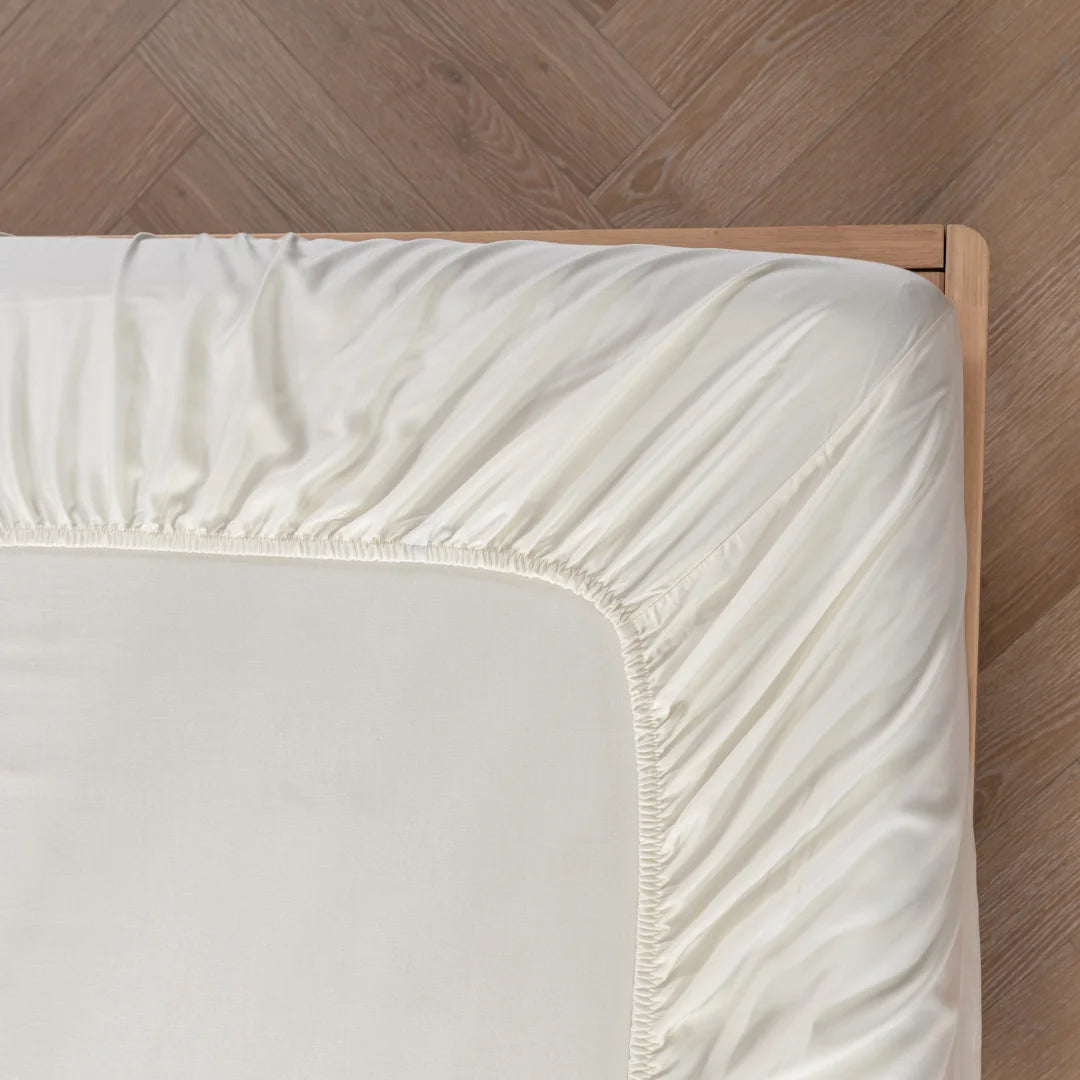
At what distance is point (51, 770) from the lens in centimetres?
71

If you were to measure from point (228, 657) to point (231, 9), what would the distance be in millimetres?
847

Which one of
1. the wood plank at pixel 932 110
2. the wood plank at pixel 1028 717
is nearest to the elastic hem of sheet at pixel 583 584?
the wood plank at pixel 1028 717

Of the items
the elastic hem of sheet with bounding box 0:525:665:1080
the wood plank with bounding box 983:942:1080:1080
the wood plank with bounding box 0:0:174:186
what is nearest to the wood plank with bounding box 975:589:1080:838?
the wood plank with bounding box 983:942:1080:1080

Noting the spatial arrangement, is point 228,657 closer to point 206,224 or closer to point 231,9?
point 206,224

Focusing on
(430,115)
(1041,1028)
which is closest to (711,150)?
(430,115)

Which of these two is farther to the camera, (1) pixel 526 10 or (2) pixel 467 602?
(1) pixel 526 10

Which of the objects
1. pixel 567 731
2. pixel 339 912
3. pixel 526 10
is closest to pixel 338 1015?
pixel 339 912

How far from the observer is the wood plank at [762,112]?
1108 millimetres

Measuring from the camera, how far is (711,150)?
1.13 metres

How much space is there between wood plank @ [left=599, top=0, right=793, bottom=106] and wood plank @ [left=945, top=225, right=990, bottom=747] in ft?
1.56

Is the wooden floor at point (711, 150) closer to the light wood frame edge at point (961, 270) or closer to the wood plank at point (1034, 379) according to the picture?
the wood plank at point (1034, 379)

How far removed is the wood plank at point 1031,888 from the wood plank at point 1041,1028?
1cm

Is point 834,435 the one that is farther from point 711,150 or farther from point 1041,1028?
point 1041,1028

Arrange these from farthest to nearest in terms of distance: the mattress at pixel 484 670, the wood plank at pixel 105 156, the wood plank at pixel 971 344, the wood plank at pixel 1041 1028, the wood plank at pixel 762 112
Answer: the wood plank at pixel 105 156 < the wood plank at pixel 762 112 < the wood plank at pixel 1041 1028 < the wood plank at pixel 971 344 < the mattress at pixel 484 670
